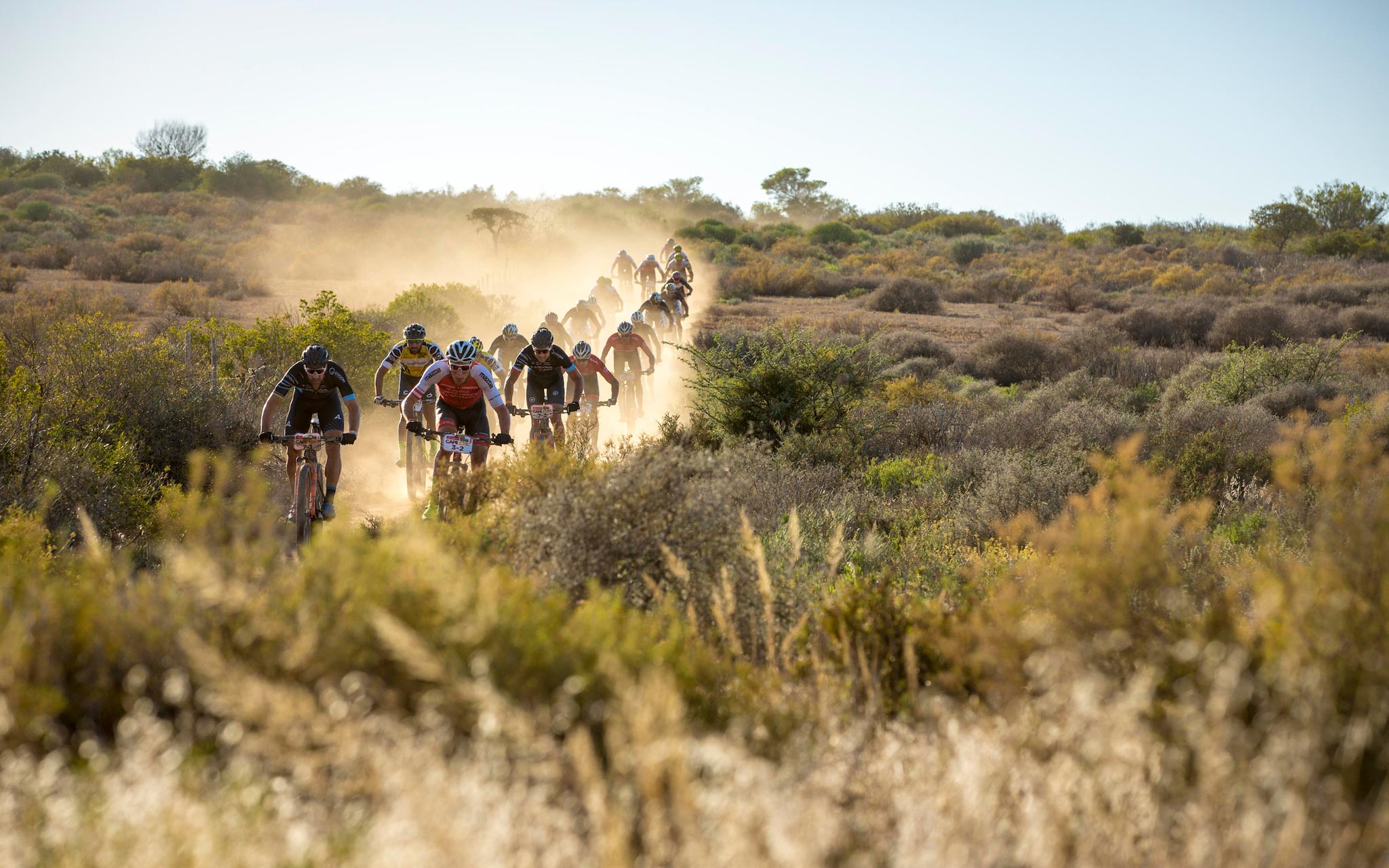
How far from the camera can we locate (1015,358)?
24984 millimetres

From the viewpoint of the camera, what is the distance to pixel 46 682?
3.58 meters

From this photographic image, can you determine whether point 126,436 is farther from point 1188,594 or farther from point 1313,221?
point 1313,221

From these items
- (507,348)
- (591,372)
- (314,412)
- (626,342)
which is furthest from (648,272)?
(314,412)

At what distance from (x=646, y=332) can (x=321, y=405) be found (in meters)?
11.1

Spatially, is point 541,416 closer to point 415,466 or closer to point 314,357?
point 415,466

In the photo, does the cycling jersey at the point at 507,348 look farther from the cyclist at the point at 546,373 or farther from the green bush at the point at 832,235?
the green bush at the point at 832,235

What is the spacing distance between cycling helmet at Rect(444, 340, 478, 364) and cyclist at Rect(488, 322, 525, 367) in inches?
235

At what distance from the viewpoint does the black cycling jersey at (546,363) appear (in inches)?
492

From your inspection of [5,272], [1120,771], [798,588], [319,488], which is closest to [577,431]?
[319,488]

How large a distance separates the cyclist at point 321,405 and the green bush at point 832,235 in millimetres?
56229

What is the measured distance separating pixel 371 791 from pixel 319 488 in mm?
7183

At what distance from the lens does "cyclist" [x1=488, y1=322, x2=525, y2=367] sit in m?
16.3

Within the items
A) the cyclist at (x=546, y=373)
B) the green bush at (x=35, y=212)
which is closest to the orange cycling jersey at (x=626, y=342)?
the cyclist at (x=546, y=373)

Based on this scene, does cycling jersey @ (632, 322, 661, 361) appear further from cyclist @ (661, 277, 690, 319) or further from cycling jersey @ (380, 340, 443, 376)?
cycling jersey @ (380, 340, 443, 376)
